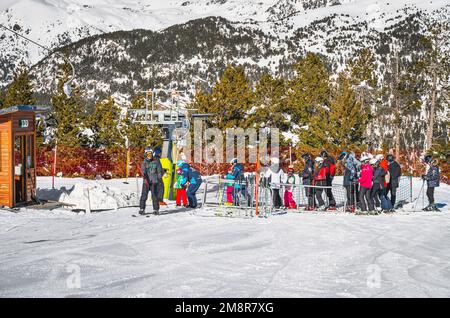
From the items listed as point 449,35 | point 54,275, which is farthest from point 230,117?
point 54,275

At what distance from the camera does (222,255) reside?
31.5 feet

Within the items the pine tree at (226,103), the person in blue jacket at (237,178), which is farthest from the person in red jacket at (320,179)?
the pine tree at (226,103)

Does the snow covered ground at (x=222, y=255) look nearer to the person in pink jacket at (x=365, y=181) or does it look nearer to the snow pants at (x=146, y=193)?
the snow pants at (x=146, y=193)

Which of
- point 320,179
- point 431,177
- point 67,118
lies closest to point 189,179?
point 320,179

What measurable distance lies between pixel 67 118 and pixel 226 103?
11.4 m

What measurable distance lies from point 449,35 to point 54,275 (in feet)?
121

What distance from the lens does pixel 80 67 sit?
166 m

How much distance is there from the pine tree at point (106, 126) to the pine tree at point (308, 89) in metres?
13.9

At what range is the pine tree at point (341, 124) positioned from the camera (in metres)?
35.4

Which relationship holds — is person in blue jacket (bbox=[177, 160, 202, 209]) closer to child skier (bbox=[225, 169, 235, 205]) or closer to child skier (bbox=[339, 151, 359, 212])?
child skier (bbox=[225, 169, 235, 205])

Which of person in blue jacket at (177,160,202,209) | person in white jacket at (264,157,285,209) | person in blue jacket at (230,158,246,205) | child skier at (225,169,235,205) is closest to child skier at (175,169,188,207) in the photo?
person in blue jacket at (177,160,202,209)

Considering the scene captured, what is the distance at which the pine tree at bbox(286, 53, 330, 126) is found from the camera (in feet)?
160

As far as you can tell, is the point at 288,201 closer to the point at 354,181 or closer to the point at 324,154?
the point at 324,154

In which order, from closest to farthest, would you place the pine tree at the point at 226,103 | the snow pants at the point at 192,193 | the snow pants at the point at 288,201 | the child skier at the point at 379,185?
1. the child skier at the point at 379,185
2. the snow pants at the point at 192,193
3. the snow pants at the point at 288,201
4. the pine tree at the point at 226,103
